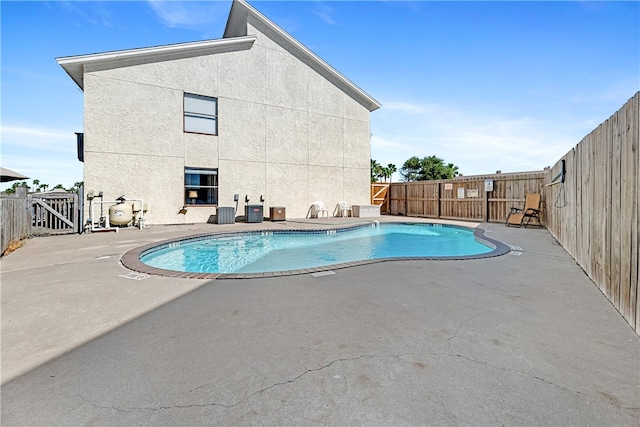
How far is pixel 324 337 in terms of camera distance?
94.3 inches

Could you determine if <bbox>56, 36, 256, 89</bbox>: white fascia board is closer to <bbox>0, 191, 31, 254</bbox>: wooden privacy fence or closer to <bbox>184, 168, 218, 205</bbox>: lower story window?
<bbox>184, 168, 218, 205</bbox>: lower story window

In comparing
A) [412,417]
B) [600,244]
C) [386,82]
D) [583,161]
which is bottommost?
[412,417]

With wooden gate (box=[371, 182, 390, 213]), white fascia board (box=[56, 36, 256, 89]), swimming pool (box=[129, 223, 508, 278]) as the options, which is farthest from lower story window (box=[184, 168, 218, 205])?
wooden gate (box=[371, 182, 390, 213])

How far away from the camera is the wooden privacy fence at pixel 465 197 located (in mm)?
12164

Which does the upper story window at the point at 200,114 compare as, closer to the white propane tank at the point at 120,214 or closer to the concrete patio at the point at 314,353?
the white propane tank at the point at 120,214

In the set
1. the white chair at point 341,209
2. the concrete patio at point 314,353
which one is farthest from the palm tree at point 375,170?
the concrete patio at point 314,353

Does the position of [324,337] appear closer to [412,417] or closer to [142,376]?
[412,417]

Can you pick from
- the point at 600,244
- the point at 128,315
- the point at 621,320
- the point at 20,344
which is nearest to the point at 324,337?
the point at 128,315

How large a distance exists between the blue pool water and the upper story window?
17.8 feet

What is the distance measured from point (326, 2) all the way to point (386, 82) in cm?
516

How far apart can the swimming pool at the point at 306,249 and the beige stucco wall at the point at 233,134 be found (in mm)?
4050

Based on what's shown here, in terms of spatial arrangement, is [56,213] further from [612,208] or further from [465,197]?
[465,197]

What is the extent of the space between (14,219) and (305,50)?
12.7 metres

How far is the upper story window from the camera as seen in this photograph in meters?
12.0
